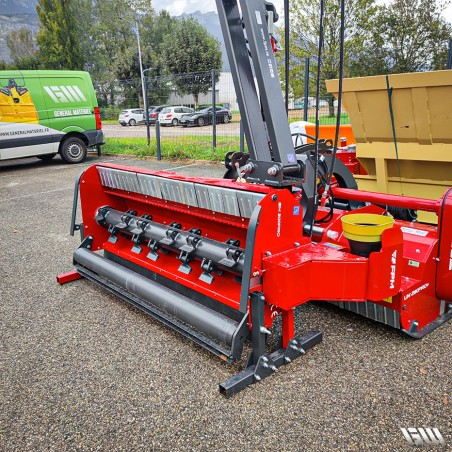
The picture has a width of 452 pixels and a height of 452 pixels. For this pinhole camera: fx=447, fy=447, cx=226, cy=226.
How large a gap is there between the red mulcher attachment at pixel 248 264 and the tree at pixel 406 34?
1790 cm

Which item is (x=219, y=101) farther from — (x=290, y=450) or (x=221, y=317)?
(x=290, y=450)

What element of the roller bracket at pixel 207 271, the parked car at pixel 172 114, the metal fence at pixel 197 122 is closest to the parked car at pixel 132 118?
the metal fence at pixel 197 122

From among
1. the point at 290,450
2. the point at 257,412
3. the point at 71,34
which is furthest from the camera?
the point at 71,34

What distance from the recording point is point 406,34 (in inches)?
838

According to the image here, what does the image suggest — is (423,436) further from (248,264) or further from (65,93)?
(65,93)

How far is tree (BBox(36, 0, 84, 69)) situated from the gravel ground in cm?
4748

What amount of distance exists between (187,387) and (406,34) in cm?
2302

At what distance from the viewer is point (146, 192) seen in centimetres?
357

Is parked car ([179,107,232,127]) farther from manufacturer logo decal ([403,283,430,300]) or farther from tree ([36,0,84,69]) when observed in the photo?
tree ([36,0,84,69])

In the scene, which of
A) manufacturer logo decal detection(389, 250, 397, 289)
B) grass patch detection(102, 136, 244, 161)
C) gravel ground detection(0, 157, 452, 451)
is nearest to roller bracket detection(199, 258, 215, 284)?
gravel ground detection(0, 157, 452, 451)

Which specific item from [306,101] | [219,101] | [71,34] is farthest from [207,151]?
[71,34]

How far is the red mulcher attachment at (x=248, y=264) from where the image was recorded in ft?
8.37

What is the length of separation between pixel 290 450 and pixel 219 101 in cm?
989

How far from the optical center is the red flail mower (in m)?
2.57
